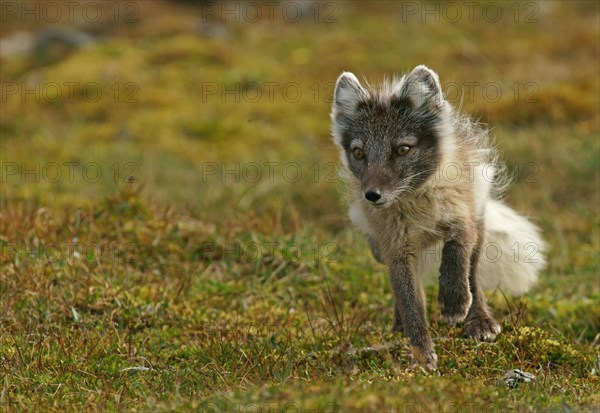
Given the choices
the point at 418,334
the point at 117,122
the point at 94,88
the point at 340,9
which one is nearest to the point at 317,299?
the point at 418,334

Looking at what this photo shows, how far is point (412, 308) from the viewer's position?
242 inches

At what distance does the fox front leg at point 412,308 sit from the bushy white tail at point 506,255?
1185 millimetres

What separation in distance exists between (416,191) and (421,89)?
75 cm

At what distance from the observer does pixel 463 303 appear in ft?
20.2

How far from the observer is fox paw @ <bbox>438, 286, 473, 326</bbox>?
6160 mm

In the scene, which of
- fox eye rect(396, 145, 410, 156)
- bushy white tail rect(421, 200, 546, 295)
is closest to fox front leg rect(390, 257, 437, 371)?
fox eye rect(396, 145, 410, 156)

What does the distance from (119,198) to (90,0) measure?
23.1 m

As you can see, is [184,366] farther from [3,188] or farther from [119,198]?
[3,188]

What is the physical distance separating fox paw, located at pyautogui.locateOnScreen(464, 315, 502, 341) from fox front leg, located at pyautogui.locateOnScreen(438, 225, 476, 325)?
0.27m

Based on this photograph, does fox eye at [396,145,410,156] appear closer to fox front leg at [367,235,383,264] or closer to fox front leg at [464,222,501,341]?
fox front leg at [367,235,383,264]
